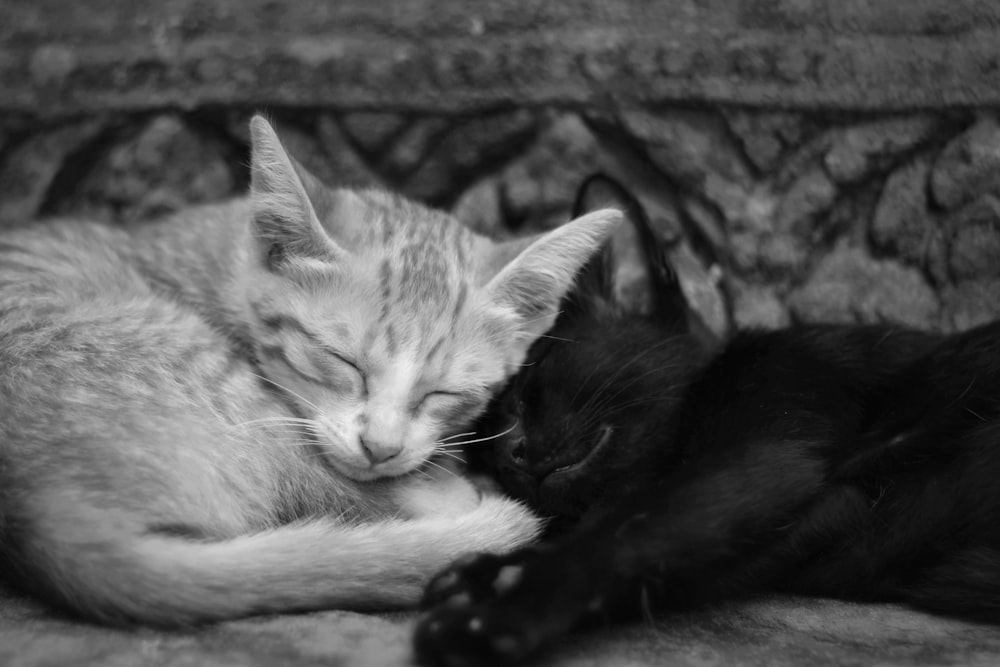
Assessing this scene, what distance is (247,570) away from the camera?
1.37 m

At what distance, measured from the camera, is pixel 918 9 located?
2348 mm

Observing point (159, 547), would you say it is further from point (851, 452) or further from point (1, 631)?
point (851, 452)

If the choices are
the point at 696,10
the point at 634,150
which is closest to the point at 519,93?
the point at 634,150

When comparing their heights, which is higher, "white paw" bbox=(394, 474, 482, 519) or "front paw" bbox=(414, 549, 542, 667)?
"front paw" bbox=(414, 549, 542, 667)

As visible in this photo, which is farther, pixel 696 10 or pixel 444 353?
pixel 696 10

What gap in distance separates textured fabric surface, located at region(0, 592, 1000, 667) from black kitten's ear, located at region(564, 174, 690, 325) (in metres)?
0.87

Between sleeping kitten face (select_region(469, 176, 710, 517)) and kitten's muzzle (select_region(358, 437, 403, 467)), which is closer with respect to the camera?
kitten's muzzle (select_region(358, 437, 403, 467))

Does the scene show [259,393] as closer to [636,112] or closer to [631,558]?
[631,558]

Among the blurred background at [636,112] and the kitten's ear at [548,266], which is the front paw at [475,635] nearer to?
the kitten's ear at [548,266]

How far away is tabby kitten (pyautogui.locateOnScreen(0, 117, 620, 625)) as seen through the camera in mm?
1396

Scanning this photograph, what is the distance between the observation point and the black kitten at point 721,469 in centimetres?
141

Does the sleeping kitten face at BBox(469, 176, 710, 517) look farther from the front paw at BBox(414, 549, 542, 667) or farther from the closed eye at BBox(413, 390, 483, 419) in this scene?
the front paw at BBox(414, 549, 542, 667)

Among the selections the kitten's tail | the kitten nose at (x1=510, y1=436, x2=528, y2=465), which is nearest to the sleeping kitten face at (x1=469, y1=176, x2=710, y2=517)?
the kitten nose at (x1=510, y1=436, x2=528, y2=465)

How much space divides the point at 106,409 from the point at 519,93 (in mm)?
1423
